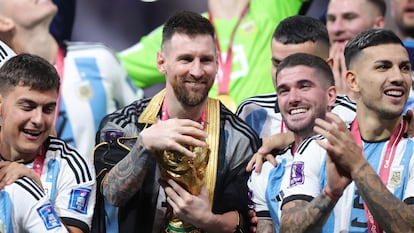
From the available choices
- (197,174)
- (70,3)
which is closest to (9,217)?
(197,174)

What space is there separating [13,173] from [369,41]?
170 cm

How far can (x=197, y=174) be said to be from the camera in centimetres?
533

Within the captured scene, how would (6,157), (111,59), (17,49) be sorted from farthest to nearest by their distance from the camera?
(111,59), (17,49), (6,157)

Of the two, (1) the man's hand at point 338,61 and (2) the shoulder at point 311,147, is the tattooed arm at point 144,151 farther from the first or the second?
(1) the man's hand at point 338,61

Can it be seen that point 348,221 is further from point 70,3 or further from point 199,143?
point 70,3

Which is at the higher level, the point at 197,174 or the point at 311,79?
the point at 311,79

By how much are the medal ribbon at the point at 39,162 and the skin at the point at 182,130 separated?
1.01 feet

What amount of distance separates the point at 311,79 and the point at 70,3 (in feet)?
9.56

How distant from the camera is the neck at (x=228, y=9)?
7.97 meters

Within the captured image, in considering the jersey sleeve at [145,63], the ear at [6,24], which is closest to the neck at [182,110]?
the ear at [6,24]

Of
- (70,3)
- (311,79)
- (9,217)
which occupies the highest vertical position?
(70,3)

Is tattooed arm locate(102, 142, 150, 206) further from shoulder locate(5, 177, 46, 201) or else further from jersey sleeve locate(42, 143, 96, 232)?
shoulder locate(5, 177, 46, 201)

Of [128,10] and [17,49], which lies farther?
[128,10]

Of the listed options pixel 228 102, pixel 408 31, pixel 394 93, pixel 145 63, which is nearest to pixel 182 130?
pixel 394 93
